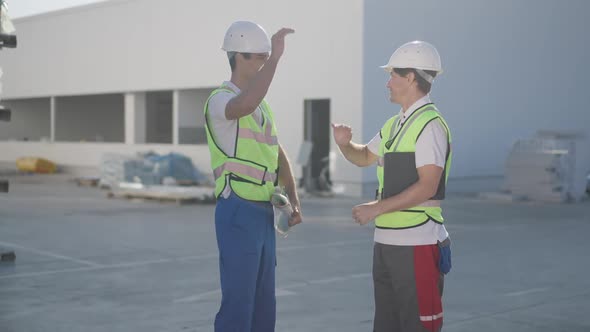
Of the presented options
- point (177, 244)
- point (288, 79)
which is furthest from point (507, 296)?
point (288, 79)

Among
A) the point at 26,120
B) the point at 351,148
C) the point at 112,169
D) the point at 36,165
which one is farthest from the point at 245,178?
the point at 26,120

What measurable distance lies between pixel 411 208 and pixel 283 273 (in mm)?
4985

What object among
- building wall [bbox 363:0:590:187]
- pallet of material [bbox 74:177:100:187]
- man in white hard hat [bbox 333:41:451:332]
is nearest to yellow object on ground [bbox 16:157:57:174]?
pallet of material [bbox 74:177:100:187]

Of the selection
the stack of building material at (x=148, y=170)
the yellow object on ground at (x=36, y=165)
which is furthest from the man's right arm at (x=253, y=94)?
the yellow object on ground at (x=36, y=165)

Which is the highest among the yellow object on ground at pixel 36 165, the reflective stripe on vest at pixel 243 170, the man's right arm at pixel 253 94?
the man's right arm at pixel 253 94

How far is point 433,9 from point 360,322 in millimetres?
15288

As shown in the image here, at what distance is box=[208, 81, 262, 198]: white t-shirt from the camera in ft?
13.6

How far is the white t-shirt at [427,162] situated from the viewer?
3.90 meters

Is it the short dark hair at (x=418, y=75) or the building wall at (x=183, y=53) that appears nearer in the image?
the short dark hair at (x=418, y=75)

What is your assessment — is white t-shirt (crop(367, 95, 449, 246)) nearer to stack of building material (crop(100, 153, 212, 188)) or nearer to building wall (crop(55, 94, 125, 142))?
stack of building material (crop(100, 153, 212, 188))

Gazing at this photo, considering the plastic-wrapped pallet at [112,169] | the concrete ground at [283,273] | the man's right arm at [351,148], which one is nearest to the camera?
the man's right arm at [351,148]

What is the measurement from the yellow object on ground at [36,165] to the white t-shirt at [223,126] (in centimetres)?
2669

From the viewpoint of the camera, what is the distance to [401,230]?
3961mm

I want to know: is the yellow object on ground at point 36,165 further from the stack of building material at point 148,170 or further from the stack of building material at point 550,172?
the stack of building material at point 550,172
